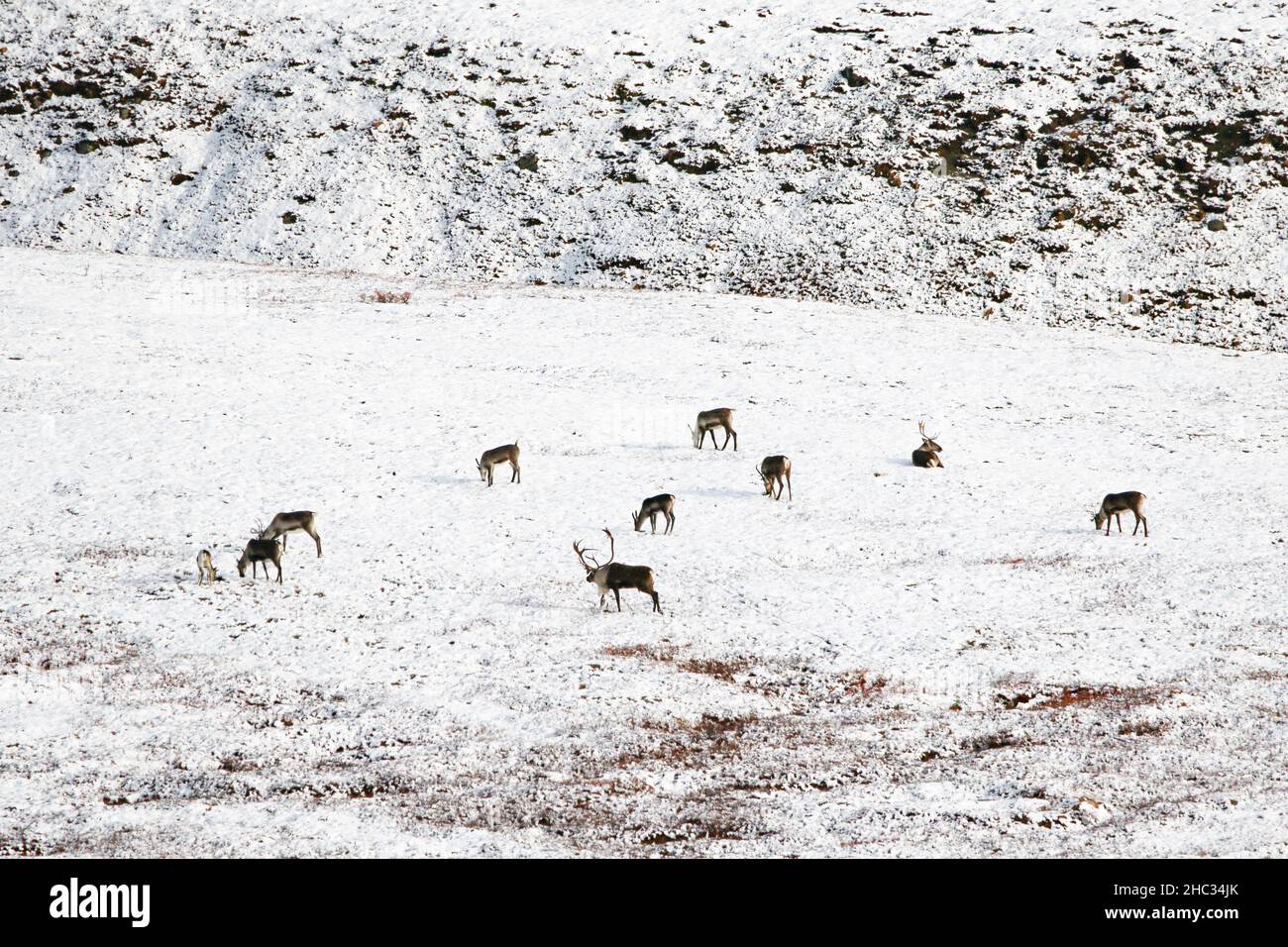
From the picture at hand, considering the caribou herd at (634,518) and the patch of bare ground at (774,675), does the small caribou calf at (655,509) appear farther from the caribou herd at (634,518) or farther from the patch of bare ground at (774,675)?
the patch of bare ground at (774,675)

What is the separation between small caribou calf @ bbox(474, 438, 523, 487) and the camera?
2470cm

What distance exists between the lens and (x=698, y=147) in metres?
53.9

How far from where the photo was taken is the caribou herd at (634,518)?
18219 millimetres

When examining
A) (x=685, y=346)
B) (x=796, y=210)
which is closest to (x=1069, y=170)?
(x=796, y=210)

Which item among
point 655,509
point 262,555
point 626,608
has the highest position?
point 655,509

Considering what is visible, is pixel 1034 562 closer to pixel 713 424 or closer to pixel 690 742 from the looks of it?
pixel 713 424

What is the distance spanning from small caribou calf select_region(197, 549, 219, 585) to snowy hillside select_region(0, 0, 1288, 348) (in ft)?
97.3

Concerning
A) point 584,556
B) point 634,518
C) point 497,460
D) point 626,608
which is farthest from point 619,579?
point 497,460

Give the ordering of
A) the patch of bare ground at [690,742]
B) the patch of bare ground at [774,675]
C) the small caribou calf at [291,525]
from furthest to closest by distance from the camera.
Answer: the small caribou calf at [291,525]
the patch of bare ground at [774,675]
the patch of bare ground at [690,742]

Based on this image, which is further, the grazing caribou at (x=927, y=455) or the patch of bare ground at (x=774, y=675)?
the grazing caribou at (x=927, y=455)

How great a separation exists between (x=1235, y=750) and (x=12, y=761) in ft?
50.1

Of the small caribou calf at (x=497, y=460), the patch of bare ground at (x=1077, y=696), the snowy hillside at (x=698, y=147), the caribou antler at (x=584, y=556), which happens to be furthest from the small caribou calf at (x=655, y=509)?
the snowy hillside at (x=698, y=147)

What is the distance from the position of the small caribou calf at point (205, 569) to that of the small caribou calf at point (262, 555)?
471 mm

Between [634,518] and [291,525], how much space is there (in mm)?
6858
